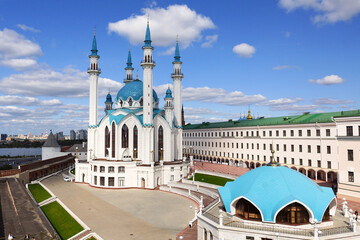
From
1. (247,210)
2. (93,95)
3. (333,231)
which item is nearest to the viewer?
(333,231)

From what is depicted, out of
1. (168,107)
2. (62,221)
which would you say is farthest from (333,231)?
(168,107)

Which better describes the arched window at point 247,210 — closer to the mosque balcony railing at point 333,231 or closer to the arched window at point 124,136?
the mosque balcony railing at point 333,231

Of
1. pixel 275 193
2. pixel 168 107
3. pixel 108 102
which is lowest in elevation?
pixel 275 193

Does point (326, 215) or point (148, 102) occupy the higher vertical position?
point (148, 102)

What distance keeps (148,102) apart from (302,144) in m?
27.0

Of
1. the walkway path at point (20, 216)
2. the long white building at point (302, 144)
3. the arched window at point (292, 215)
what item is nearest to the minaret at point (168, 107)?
the long white building at point (302, 144)

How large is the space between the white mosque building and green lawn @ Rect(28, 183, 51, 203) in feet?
25.0

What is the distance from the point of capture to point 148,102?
47.2 metres

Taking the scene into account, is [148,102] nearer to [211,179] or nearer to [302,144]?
[211,179]

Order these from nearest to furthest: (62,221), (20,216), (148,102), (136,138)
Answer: (20,216), (62,221), (148,102), (136,138)

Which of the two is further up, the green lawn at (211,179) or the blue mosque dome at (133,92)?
the blue mosque dome at (133,92)

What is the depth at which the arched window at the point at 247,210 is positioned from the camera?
718 inches

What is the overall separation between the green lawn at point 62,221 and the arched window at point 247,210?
14308 mm

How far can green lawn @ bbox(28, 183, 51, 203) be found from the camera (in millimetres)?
36850
